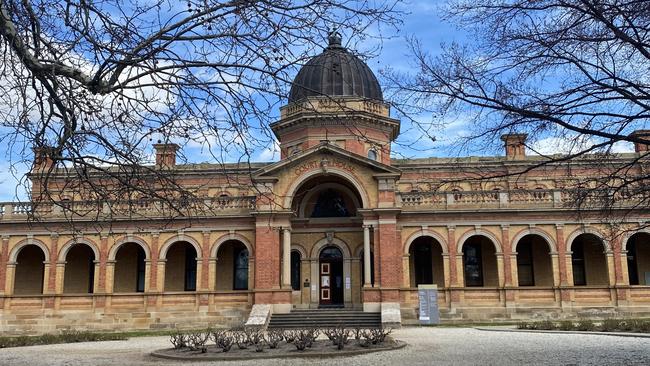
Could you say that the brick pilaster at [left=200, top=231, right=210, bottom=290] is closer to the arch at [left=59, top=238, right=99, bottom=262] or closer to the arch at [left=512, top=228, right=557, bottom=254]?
the arch at [left=59, top=238, right=99, bottom=262]

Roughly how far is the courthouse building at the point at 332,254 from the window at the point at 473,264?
6cm

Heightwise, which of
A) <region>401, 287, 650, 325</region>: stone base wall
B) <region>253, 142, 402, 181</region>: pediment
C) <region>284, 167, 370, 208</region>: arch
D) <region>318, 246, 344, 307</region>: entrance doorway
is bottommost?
<region>401, 287, 650, 325</region>: stone base wall

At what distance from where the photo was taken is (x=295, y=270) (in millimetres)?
33281

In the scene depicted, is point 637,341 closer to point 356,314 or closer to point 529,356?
point 529,356

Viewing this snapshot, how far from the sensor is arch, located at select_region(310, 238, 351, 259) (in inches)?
1293

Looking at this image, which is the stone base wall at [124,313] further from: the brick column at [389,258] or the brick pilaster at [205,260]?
the brick column at [389,258]

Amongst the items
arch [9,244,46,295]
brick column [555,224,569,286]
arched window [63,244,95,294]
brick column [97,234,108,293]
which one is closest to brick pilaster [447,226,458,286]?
brick column [555,224,569,286]

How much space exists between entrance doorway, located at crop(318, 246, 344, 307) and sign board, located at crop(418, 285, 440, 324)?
568cm

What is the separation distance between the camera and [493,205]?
3141cm

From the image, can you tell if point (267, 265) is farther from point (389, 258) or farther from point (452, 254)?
point (452, 254)

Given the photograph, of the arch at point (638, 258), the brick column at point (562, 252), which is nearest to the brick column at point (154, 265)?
the brick column at point (562, 252)

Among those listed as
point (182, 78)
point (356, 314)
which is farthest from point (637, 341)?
point (182, 78)

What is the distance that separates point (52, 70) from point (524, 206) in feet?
88.6

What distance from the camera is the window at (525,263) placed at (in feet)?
110
